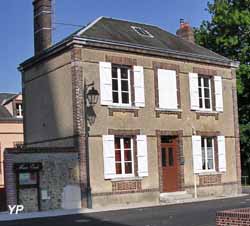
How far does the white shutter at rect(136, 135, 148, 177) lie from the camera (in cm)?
2162

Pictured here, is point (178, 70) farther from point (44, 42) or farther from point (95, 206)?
point (95, 206)

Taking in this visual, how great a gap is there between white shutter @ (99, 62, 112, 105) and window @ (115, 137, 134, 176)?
1680 mm

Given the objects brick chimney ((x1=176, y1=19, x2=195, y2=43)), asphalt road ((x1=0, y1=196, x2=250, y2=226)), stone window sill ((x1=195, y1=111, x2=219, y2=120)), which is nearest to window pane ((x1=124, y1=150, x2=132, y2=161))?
asphalt road ((x1=0, y1=196, x2=250, y2=226))

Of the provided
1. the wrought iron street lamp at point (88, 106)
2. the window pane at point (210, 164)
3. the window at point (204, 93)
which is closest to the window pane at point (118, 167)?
the wrought iron street lamp at point (88, 106)

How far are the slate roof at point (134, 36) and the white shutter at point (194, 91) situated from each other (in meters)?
1.12

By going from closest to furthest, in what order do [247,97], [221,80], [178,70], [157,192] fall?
1. [157,192]
2. [178,70]
3. [221,80]
4. [247,97]

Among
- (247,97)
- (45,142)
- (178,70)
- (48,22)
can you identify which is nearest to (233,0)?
(247,97)

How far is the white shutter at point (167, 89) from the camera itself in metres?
22.9

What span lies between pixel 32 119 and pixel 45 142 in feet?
5.76

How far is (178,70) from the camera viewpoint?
23.8m

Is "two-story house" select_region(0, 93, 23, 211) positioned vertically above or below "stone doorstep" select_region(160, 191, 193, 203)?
above

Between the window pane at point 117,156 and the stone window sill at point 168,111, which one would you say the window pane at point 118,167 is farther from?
the stone window sill at point 168,111

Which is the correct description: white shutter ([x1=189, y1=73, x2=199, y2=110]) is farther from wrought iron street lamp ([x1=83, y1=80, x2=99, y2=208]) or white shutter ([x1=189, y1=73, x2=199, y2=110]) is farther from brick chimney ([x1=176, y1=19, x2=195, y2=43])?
wrought iron street lamp ([x1=83, y1=80, x2=99, y2=208])

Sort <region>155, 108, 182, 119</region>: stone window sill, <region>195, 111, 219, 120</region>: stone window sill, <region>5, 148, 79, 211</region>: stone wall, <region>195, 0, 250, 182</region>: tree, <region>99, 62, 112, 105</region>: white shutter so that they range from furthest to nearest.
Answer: <region>195, 0, 250, 182</region>: tree
<region>195, 111, 219, 120</region>: stone window sill
<region>155, 108, 182, 119</region>: stone window sill
<region>99, 62, 112, 105</region>: white shutter
<region>5, 148, 79, 211</region>: stone wall
